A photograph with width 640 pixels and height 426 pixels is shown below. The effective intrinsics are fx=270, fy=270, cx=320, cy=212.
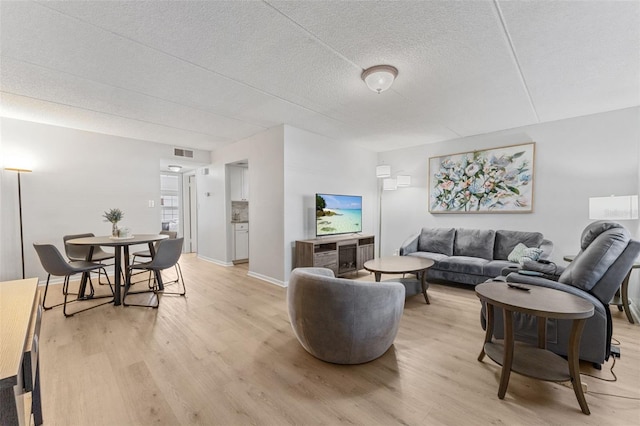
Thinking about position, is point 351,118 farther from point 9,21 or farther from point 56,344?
point 56,344

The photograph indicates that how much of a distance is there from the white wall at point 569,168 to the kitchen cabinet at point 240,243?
13.6 feet

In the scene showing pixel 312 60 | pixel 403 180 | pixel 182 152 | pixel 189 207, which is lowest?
pixel 189 207

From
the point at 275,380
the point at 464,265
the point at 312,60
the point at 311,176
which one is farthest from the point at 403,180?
the point at 275,380

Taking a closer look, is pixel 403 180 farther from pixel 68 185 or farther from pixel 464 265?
pixel 68 185

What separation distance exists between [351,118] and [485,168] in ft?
8.21

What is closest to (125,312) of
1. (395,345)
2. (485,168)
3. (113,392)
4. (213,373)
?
(113,392)

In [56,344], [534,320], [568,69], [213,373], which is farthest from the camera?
[568,69]

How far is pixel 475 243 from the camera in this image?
4.29 m

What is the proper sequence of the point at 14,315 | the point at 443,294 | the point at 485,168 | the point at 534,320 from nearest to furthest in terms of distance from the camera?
the point at 14,315 < the point at 534,320 < the point at 443,294 < the point at 485,168

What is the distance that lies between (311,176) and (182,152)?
289 cm

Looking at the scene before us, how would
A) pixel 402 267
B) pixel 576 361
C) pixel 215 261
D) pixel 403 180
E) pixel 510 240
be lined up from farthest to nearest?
1. pixel 215 261
2. pixel 403 180
3. pixel 510 240
4. pixel 402 267
5. pixel 576 361

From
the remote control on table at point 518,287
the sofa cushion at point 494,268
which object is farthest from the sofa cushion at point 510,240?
the remote control on table at point 518,287

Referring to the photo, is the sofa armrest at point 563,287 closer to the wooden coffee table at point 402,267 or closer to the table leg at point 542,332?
the table leg at point 542,332

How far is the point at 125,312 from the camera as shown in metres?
3.11
